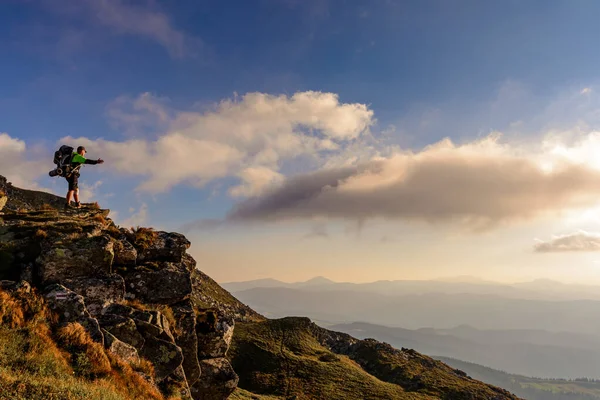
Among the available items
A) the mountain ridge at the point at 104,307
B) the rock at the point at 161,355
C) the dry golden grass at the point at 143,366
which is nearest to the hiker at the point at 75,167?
the mountain ridge at the point at 104,307

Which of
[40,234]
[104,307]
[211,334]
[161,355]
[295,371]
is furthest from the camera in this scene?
[295,371]

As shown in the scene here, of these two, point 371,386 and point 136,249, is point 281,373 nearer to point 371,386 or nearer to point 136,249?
point 371,386

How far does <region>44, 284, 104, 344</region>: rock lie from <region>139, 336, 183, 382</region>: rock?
294cm

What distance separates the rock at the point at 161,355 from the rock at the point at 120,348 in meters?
1.20

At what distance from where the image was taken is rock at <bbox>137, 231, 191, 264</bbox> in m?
23.7

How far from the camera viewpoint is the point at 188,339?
21.5 metres

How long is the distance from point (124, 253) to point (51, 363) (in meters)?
10.1

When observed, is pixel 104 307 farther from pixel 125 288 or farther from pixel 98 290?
pixel 125 288

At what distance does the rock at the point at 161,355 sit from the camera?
1675 cm

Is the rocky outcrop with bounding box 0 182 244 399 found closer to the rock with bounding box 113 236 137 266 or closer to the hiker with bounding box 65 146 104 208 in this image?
the rock with bounding box 113 236 137 266

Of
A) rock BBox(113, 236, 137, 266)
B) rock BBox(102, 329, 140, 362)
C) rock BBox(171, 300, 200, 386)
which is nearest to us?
rock BBox(102, 329, 140, 362)

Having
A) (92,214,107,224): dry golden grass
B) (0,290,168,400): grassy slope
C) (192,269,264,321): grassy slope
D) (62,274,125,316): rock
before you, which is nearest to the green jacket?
(92,214,107,224): dry golden grass

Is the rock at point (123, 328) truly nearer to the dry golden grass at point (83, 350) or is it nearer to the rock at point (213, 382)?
the dry golden grass at point (83, 350)

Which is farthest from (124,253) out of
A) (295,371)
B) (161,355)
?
(295,371)
